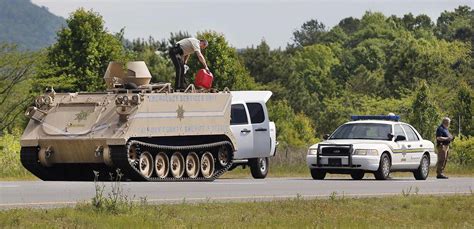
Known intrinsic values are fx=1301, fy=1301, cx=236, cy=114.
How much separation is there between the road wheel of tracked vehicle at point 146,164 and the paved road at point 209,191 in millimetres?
1717

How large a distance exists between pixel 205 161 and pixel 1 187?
7.09 m

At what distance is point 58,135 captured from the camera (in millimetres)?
27500

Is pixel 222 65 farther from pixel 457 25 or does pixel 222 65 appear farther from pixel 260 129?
pixel 457 25

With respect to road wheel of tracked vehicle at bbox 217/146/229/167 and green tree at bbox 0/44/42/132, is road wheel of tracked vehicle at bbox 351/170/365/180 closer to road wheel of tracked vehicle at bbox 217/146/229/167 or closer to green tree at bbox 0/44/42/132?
road wheel of tracked vehicle at bbox 217/146/229/167

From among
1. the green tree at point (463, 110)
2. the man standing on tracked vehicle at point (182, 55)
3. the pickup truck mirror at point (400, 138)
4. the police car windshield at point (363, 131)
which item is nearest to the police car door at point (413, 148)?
the pickup truck mirror at point (400, 138)

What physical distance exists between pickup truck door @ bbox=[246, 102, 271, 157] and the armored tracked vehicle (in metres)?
2.63

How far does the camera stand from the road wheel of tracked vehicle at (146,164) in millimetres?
27005

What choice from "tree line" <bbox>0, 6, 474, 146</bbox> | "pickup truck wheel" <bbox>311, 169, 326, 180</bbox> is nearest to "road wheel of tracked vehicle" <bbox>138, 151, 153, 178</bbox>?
"pickup truck wheel" <bbox>311, 169, 326, 180</bbox>

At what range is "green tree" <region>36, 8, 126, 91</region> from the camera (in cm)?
5819

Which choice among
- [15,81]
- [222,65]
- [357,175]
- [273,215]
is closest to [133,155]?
[357,175]

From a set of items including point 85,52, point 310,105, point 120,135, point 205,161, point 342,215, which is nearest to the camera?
point 342,215

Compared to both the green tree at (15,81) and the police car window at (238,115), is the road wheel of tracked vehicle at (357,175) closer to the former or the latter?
the police car window at (238,115)

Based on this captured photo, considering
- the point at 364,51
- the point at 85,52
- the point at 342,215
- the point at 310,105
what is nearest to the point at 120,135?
the point at 342,215

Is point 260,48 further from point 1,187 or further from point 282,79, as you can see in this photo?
point 1,187
